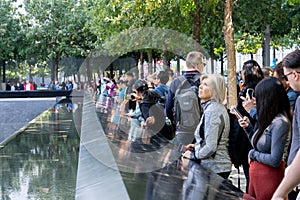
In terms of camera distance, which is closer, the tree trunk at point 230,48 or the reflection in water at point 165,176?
the reflection in water at point 165,176

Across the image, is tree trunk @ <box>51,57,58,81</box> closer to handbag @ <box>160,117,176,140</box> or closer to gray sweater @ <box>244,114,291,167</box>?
handbag @ <box>160,117,176,140</box>

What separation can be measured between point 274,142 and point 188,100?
3.03 metres

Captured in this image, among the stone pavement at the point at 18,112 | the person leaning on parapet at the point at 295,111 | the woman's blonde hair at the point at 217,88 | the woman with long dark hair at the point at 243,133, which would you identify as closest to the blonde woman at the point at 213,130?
the woman's blonde hair at the point at 217,88

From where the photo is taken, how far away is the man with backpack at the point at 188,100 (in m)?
7.86

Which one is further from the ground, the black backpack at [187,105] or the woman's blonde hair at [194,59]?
the woman's blonde hair at [194,59]

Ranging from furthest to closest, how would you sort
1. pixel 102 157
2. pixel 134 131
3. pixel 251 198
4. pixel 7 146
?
pixel 7 146, pixel 134 131, pixel 102 157, pixel 251 198

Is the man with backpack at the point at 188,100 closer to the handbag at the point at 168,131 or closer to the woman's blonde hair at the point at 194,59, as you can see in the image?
the woman's blonde hair at the point at 194,59

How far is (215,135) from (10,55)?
48611 mm

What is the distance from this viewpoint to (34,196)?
716cm

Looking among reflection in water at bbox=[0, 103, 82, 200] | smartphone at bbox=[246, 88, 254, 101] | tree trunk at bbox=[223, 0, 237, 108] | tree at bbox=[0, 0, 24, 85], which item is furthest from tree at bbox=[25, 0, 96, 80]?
smartphone at bbox=[246, 88, 254, 101]

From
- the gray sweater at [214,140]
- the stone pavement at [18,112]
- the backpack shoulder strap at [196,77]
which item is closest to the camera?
the gray sweater at [214,140]

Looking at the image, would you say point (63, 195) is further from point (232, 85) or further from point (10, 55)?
point (10, 55)

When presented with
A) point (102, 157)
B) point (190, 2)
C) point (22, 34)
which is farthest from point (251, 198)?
point (22, 34)

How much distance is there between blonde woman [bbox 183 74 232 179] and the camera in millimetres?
5969
